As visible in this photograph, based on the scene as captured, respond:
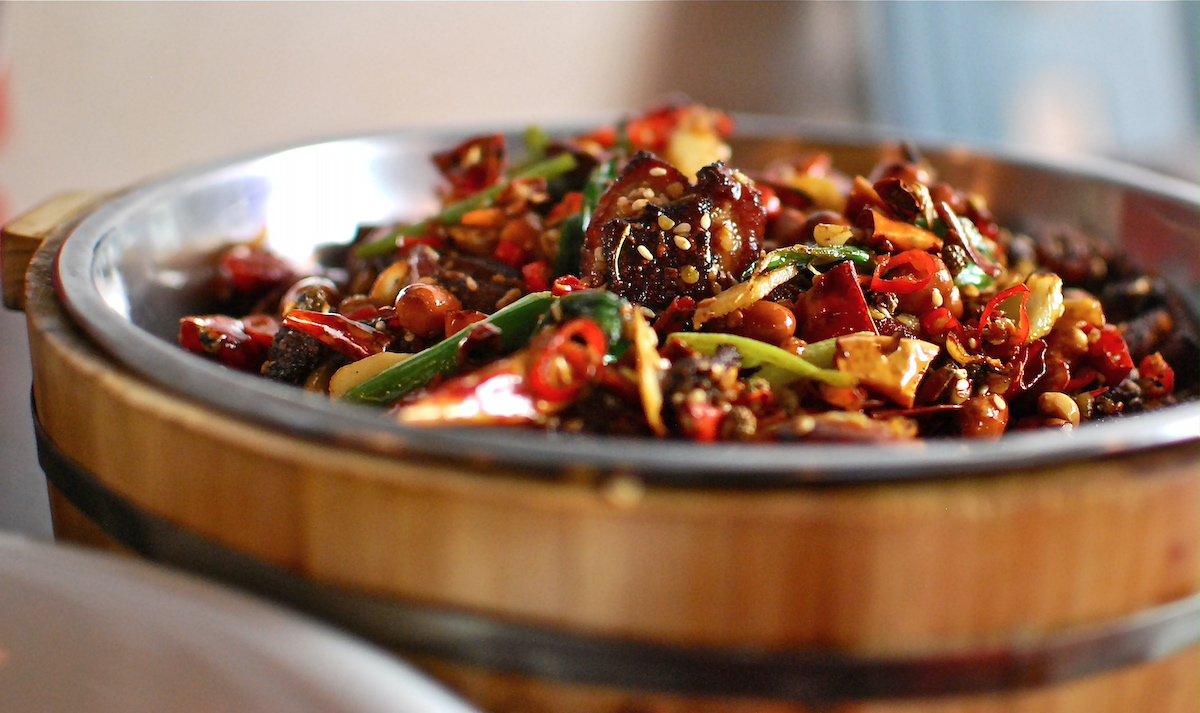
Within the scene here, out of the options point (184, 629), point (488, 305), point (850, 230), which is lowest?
point (184, 629)

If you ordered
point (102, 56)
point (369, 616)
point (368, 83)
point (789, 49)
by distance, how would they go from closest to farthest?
point (369, 616), point (102, 56), point (368, 83), point (789, 49)

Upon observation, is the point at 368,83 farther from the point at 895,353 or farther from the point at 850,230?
the point at 895,353

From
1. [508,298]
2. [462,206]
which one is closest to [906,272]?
[508,298]

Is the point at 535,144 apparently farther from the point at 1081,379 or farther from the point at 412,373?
the point at 1081,379

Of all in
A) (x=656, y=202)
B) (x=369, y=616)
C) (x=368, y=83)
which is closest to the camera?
(x=369, y=616)

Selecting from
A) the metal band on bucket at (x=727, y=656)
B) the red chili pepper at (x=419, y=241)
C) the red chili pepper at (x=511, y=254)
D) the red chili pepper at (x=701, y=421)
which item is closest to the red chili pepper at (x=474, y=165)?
the red chili pepper at (x=419, y=241)

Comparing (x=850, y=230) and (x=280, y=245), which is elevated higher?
(x=850, y=230)

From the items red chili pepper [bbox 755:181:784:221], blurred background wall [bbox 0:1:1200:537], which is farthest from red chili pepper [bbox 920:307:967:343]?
blurred background wall [bbox 0:1:1200:537]

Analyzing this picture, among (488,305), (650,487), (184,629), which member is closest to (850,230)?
(488,305)
